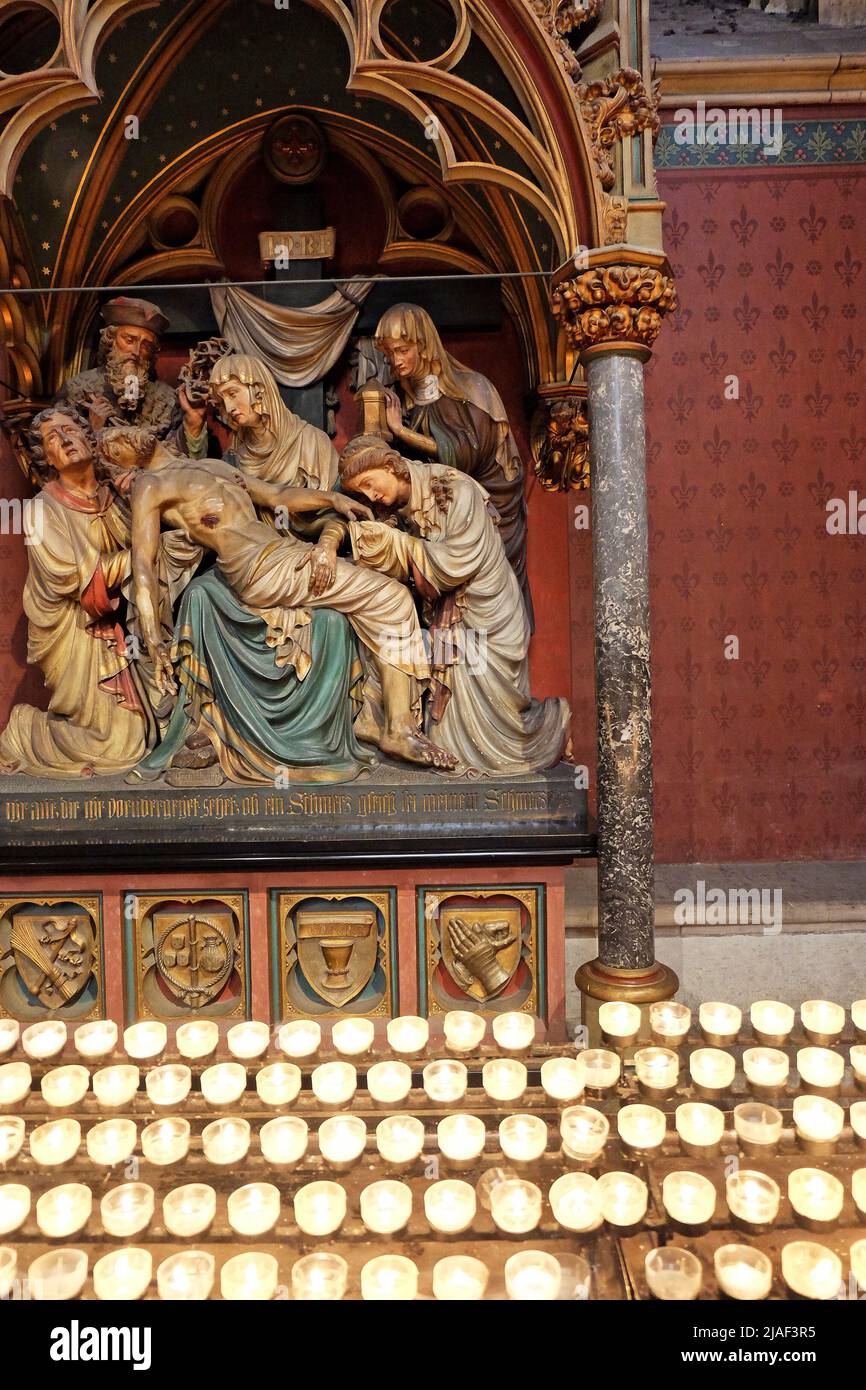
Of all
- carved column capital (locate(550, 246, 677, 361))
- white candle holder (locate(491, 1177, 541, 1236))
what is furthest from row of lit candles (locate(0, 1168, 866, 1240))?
carved column capital (locate(550, 246, 677, 361))

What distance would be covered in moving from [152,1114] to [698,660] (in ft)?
12.8

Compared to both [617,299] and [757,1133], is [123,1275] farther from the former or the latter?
[617,299]

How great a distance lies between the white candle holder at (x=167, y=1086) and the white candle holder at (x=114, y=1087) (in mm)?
50

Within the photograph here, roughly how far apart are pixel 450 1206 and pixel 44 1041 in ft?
4.58

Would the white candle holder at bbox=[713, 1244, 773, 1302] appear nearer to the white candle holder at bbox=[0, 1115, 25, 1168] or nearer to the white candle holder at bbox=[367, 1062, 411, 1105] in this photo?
the white candle holder at bbox=[367, 1062, 411, 1105]

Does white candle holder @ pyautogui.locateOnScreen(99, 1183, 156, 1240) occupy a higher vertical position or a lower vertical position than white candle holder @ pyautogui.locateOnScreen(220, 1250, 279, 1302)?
lower

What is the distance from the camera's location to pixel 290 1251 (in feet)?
5.71

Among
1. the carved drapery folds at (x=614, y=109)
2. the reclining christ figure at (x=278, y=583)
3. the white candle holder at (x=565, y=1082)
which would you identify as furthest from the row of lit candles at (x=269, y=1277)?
the carved drapery folds at (x=614, y=109)

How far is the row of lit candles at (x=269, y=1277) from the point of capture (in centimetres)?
155

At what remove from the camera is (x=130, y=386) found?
14.9ft

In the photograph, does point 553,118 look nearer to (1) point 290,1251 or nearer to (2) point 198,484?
(2) point 198,484

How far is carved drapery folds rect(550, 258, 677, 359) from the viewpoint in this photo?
3500 mm

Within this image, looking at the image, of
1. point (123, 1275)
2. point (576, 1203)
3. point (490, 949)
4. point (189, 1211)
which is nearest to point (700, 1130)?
point (576, 1203)

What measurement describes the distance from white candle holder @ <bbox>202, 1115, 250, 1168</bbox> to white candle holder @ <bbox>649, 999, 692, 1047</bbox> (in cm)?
113
